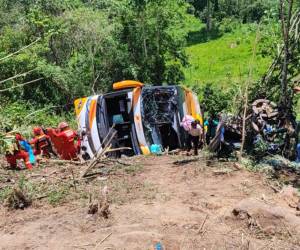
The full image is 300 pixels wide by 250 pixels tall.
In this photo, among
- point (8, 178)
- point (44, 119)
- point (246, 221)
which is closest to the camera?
point (246, 221)

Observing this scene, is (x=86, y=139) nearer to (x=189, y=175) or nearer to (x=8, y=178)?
(x=8, y=178)

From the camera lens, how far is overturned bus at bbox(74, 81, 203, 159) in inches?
498

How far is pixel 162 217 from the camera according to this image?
652 cm

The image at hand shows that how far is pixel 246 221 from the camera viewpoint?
615cm

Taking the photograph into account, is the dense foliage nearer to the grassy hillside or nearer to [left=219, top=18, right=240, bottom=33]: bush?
the grassy hillside

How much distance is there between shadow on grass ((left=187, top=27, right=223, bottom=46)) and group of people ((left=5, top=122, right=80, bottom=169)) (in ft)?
97.9

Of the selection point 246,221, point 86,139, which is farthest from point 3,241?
point 86,139

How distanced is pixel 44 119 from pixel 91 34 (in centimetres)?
439

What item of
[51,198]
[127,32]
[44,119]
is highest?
[127,32]

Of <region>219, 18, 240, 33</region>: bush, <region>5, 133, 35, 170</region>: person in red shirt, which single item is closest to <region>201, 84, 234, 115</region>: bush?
<region>5, 133, 35, 170</region>: person in red shirt

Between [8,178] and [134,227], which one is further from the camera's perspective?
[8,178]

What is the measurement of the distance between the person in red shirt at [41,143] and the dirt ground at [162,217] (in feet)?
10.1

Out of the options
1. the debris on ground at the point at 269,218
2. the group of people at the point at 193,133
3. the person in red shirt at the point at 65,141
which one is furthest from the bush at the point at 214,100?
the debris on ground at the point at 269,218

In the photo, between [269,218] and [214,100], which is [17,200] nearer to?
[269,218]
